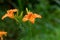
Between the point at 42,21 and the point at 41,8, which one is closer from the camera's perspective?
the point at 42,21

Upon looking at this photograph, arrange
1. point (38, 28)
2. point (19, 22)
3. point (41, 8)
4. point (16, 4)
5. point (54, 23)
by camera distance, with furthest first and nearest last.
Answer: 1. point (16, 4)
2. point (41, 8)
3. point (54, 23)
4. point (38, 28)
5. point (19, 22)

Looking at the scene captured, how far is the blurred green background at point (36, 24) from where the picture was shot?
6.21 ft

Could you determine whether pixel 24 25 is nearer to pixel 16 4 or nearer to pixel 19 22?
pixel 19 22

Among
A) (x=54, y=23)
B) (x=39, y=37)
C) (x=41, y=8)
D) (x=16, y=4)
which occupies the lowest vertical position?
(x=39, y=37)

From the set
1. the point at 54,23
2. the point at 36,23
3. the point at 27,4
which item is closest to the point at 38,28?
the point at 36,23

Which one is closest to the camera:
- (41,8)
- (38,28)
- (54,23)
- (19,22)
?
(19,22)

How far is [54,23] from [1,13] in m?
0.50

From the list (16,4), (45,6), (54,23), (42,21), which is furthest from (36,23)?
(16,4)

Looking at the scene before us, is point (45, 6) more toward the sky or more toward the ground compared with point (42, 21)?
more toward the sky

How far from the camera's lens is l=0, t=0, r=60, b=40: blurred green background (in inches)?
74.5

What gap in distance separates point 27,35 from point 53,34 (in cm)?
21

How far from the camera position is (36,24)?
82.2 inches

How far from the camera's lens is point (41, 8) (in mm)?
2424

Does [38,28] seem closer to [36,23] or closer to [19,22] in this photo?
[36,23]
